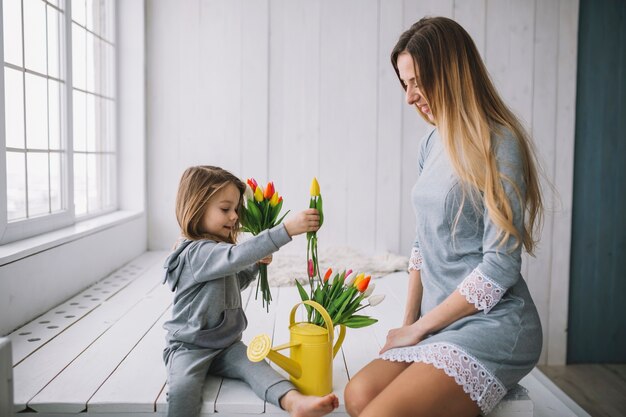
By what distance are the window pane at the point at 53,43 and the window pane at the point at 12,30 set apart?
11.6 inches

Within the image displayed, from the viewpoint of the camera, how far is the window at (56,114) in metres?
2.18

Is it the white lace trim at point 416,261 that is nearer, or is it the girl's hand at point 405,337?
the girl's hand at point 405,337

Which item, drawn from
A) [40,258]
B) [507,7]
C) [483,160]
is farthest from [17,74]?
[507,7]

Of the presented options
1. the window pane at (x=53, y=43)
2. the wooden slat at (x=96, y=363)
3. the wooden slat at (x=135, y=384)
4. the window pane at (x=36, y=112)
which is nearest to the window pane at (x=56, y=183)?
the window pane at (x=36, y=112)

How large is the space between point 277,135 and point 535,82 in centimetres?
163

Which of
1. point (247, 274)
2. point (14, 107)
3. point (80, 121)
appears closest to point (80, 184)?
point (80, 121)

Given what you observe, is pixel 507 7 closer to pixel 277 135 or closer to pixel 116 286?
pixel 277 135

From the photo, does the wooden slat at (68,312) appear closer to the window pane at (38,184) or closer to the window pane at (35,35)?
the window pane at (38,184)

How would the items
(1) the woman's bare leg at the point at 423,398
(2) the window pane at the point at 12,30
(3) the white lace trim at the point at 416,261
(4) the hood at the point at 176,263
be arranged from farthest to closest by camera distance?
(2) the window pane at the point at 12,30, (3) the white lace trim at the point at 416,261, (4) the hood at the point at 176,263, (1) the woman's bare leg at the point at 423,398

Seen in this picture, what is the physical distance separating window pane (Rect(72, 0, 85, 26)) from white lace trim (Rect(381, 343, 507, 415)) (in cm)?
246

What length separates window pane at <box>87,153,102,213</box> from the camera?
3.14 meters

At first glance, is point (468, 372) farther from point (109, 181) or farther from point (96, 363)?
point (109, 181)

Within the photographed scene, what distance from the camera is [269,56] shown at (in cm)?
352

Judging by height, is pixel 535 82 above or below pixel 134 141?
above
